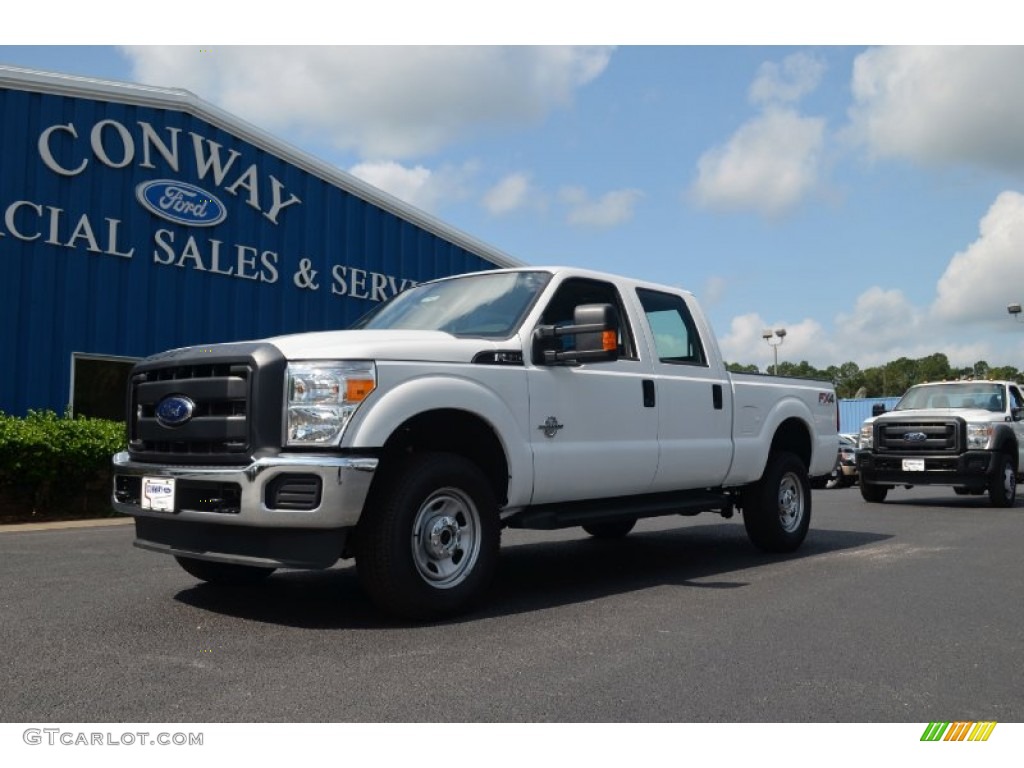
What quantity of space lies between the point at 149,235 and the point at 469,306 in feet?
34.7

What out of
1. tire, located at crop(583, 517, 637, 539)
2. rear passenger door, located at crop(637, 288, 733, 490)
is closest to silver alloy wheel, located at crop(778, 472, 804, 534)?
rear passenger door, located at crop(637, 288, 733, 490)

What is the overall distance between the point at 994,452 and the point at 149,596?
38.9ft

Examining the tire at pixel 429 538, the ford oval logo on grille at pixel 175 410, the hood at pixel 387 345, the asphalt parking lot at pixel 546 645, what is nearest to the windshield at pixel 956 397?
the asphalt parking lot at pixel 546 645

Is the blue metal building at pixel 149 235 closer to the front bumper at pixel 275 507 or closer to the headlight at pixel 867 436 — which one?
the headlight at pixel 867 436

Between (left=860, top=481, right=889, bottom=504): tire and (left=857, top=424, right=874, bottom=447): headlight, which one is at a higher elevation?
(left=857, top=424, right=874, bottom=447): headlight

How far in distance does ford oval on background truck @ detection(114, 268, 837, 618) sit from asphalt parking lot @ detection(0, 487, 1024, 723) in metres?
0.40

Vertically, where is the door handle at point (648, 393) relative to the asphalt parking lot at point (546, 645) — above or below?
above

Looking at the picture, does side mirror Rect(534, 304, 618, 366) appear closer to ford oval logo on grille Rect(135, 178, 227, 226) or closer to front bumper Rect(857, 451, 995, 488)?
front bumper Rect(857, 451, 995, 488)

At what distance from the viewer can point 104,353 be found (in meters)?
14.4

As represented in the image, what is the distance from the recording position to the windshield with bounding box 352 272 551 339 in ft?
19.0

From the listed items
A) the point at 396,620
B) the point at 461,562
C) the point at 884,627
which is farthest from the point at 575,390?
the point at 884,627

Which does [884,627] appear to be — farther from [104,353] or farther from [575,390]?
[104,353]

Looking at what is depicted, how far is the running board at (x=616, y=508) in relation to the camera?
18.3 feet
